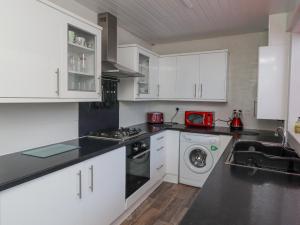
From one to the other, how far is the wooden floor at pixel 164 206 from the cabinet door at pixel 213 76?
1.40 meters

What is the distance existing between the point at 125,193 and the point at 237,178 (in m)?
1.34

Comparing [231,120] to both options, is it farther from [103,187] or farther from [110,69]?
[103,187]

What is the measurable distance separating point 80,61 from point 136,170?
4.30ft

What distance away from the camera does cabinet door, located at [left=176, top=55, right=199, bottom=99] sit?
3.38 m

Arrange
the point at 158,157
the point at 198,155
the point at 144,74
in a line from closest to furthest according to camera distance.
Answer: the point at 158,157 < the point at 198,155 < the point at 144,74

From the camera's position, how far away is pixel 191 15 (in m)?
2.60

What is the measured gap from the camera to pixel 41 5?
5.07 feet

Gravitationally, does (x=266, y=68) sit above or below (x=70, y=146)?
above

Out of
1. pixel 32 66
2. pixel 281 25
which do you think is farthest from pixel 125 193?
pixel 281 25

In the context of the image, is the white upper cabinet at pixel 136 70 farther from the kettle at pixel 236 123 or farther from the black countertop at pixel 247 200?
the black countertop at pixel 247 200

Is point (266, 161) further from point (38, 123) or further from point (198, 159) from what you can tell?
point (38, 123)

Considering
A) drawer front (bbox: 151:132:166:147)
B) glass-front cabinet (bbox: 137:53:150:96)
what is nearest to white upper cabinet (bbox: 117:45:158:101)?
glass-front cabinet (bbox: 137:53:150:96)

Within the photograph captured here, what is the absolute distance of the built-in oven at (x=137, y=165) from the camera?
7.58 ft

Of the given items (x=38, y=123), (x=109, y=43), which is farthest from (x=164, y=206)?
(x=109, y=43)
